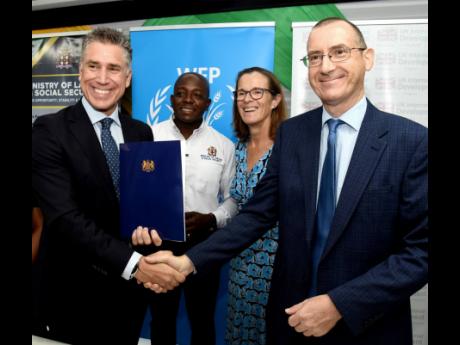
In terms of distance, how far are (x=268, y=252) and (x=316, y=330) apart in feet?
3.25

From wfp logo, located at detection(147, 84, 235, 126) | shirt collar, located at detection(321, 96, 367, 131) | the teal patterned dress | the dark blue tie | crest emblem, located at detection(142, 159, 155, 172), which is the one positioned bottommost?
the teal patterned dress

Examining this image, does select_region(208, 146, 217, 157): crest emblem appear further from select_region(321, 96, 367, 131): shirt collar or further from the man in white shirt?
select_region(321, 96, 367, 131): shirt collar

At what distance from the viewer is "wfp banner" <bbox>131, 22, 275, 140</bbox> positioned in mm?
2961

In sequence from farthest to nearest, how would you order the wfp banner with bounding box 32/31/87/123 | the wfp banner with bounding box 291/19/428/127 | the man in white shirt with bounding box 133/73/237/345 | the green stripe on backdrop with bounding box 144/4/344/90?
the wfp banner with bounding box 32/31/87/123, the green stripe on backdrop with bounding box 144/4/344/90, the wfp banner with bounding box 291/19/428/127, the man in white shirt with bounding box 133/73/237/345

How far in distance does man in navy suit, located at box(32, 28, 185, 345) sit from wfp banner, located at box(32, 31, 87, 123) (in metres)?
1.59

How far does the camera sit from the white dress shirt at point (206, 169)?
275cm

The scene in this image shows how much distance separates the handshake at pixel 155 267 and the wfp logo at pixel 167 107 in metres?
1.29

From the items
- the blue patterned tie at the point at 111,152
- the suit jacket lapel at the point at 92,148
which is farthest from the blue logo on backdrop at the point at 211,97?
the suit jacket lapel at the point at 92,148

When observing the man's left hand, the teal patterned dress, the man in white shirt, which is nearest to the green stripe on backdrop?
the man in white shirt

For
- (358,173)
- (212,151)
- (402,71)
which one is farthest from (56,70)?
(358,173)

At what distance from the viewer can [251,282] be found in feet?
7.87

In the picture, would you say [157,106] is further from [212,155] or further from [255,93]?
[255,93]
